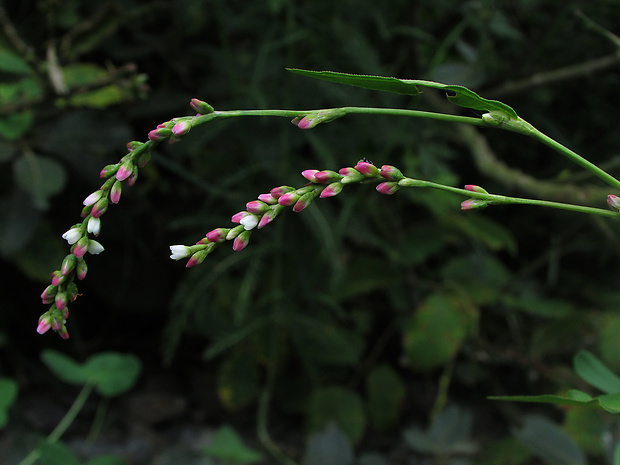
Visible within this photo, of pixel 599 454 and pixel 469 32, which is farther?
pixel 469 32

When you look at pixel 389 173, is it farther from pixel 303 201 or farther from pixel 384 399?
pixel 384 399

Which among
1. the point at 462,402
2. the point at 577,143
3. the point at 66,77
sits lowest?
the point at 462,402

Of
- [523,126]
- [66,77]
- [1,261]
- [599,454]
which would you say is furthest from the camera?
[1,261]

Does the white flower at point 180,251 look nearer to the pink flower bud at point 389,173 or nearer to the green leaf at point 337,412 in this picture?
the pink flower bud at point 389,173

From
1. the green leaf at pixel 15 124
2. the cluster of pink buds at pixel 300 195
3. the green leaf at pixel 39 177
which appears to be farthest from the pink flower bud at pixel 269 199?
the green leaf at pixel 15 124

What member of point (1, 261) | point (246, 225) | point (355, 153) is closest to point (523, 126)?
point (246, 225)

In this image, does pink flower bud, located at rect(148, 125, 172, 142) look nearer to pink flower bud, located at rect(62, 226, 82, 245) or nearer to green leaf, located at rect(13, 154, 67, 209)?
Answer: pink flower bud, located at rect(62, 226, 82, 245)

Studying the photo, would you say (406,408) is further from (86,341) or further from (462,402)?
(86,341)

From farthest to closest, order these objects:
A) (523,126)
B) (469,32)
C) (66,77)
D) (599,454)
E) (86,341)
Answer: (469,32)
(86,341)
(66,77)
(599,454)
(523,126)

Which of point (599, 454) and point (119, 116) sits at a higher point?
point (119, 116)
